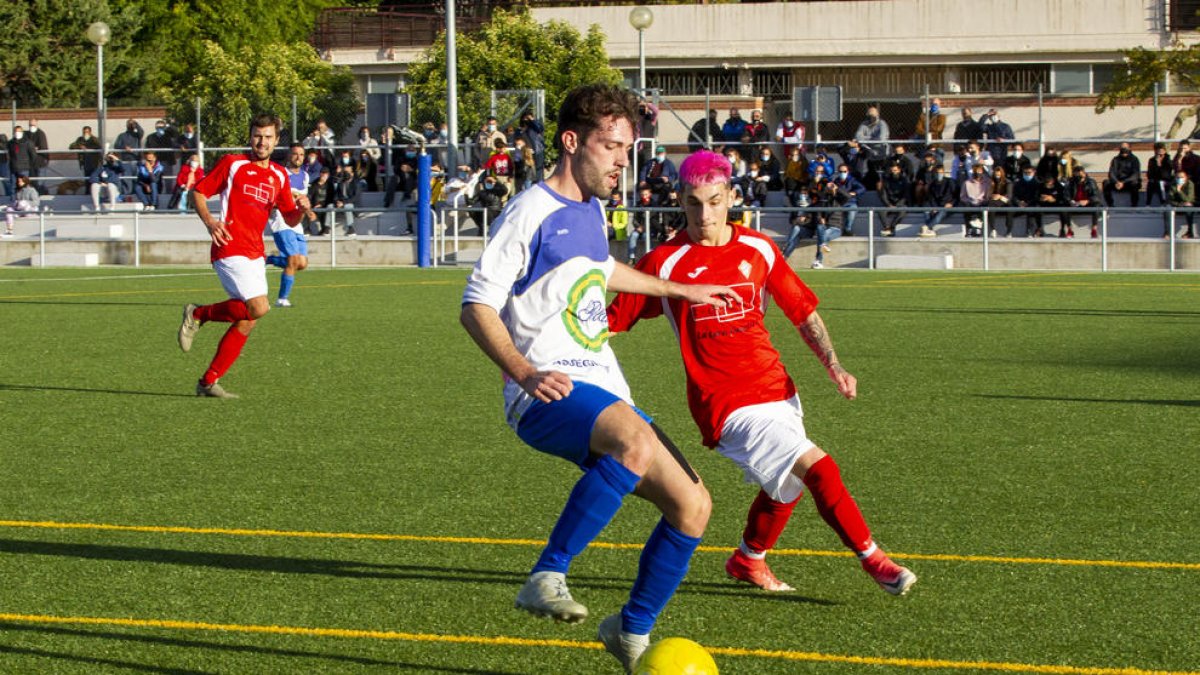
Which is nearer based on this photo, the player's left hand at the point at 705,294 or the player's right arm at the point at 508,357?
the player's right arm at the point at 508,357

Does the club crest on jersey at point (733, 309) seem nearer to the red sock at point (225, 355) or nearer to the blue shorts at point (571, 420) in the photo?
the blue shorts at point (571, 420)

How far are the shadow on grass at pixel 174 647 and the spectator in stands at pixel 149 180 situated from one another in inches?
1178

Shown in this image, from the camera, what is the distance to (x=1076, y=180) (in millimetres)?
28453

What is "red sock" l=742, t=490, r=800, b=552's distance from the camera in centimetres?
613

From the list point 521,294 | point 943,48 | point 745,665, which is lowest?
point 745,665

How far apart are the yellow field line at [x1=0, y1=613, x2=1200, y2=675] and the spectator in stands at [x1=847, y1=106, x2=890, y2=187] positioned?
84.1 feet

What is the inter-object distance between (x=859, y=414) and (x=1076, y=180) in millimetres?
18788

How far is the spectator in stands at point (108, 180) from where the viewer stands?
114ft

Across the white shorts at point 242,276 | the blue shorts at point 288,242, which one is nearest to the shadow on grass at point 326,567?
the white shorts at point 242,276

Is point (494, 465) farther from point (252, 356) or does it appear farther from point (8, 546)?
point (252, 356)

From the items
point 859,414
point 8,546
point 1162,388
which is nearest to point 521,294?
point 8,546

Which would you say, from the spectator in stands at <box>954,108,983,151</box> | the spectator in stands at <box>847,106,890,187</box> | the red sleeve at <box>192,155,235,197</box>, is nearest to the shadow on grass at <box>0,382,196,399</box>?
the red sleeve at <box>192,155,235,197</box>

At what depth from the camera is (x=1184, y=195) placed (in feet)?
90.3

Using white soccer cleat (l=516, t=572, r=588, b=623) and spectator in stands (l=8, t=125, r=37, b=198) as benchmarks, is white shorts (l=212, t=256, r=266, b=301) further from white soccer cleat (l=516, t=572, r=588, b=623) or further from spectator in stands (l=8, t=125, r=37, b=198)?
spectator in stands (l=8, t=125, r=37, b=198)
